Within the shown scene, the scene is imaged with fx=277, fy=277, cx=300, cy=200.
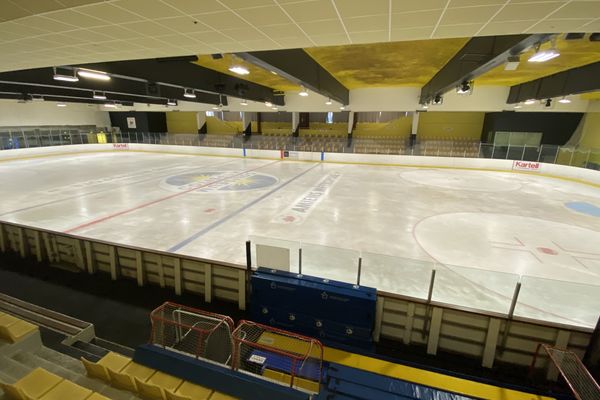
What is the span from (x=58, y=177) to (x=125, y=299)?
13238mm

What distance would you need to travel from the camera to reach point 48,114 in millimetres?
24094

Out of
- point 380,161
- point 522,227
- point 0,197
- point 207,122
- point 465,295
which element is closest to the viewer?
point 465,295

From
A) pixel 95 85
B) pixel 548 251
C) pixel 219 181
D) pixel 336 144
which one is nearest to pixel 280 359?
pixel 548 251

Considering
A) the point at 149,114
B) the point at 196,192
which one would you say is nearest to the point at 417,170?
the point at 196,192

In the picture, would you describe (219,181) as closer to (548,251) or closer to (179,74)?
(179,74)

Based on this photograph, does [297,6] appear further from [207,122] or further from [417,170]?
[207,122]

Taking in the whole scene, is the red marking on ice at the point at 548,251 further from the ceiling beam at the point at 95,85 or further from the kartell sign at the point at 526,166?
the ceiling beam at the point at 95,85

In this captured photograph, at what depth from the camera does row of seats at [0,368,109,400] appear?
2367mm

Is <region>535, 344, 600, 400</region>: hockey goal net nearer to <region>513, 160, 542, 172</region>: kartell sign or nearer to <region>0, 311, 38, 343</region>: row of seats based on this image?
<region>0, 311, 38, 343</region>: row of seats

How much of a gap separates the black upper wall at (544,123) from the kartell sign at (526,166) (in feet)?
11.0

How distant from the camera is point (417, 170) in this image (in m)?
17.1

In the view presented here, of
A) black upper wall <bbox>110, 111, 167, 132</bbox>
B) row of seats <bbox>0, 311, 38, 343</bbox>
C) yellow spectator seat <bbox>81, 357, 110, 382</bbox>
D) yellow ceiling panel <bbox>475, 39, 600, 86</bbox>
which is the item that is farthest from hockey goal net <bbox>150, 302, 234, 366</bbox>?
black upper wall <bbox>110, 111, 167, 132</bbox>

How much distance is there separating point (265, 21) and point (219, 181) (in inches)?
413

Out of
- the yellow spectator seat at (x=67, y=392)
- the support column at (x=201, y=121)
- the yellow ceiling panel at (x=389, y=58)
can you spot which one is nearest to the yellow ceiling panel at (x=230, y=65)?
the yellow ceiling panel at (x=389, y=58)
